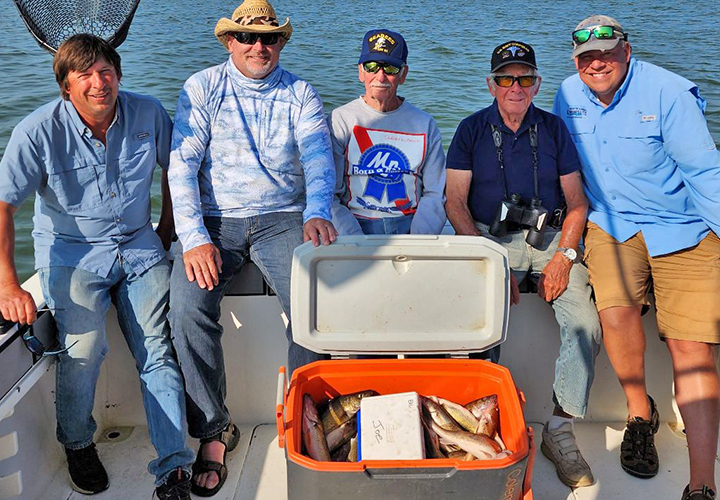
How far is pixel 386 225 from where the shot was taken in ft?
9.95

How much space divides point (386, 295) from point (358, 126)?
3.20 ft

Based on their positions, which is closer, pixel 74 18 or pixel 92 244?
pixel 92 244

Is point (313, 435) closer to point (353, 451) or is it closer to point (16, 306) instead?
point (353, 451)

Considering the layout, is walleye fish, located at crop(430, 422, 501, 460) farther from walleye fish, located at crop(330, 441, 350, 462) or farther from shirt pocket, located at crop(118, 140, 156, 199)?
shirt pocket, located at crop(118, 140, 156, 199)

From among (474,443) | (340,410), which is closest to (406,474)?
(474,443)

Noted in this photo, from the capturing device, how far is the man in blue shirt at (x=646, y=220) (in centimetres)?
271

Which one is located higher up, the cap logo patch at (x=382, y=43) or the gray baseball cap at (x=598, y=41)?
the gray baseball cap at (x=598, y=41)

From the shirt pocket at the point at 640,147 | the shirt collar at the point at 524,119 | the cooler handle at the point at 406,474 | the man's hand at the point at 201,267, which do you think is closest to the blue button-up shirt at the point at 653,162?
the shirt pocket at the point at 640,147

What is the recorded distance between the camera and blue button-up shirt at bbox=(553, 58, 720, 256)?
9.16 feet

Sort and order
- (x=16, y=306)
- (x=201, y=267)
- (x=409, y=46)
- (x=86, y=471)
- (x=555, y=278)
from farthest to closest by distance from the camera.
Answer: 1. (x=409, y=46)
2. (x=555, y=278)
3. (x=86, y=471)
4. (x=201, y=267)
5. (x=16, y=306)

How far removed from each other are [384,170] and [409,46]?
11813 millimetres

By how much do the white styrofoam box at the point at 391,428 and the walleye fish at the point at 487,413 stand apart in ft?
0.73

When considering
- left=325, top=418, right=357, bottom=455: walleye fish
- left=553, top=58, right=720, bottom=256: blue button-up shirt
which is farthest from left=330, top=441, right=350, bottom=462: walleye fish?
left=553, top=58, right=720, bottom=256: blue button-up shirt

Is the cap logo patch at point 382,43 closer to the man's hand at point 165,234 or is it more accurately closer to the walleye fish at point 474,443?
the man's hand at point 165,234
